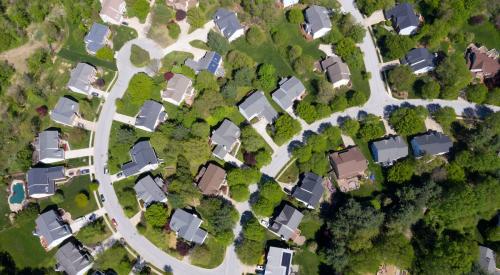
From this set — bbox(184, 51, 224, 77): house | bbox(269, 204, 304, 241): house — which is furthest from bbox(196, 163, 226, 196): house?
bbox(184, 51, 224, 77): house

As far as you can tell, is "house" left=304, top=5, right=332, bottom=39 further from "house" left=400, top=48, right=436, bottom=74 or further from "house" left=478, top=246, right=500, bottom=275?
"house" left=478, top=246, right=500, bottom=275

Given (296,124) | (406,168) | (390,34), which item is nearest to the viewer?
(406,168)

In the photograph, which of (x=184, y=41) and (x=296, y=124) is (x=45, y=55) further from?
(x=296, y=124)

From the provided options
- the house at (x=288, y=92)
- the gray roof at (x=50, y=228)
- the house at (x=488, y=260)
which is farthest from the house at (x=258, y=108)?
the house at (x=488, y=260)

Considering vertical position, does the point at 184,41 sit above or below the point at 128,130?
above

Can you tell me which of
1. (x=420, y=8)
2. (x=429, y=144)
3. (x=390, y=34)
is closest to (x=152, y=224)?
(x=429, y=144)

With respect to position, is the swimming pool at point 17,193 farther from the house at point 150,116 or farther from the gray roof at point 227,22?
the gray roof at point 227,22

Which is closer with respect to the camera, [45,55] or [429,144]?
[429,144]

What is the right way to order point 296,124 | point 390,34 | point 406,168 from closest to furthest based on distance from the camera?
point 406,168
point 296,124
point 390,34
